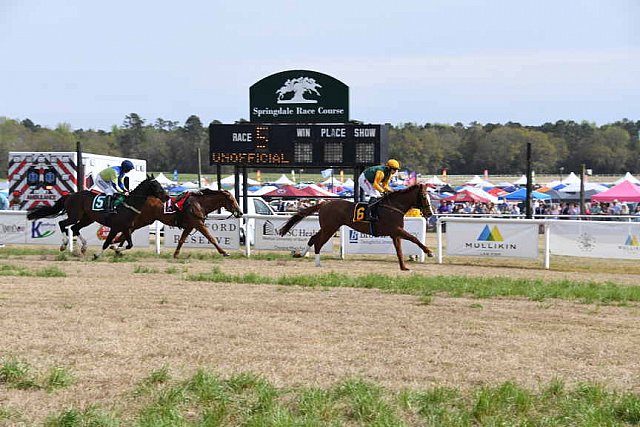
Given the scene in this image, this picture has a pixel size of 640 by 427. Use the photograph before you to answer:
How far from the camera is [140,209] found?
2089 centimetres

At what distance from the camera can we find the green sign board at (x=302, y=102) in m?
26.7

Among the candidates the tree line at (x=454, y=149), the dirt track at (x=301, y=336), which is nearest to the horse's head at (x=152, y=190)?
the dirt track at (x=301, y=336)

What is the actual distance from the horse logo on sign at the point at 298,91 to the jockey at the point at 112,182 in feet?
19.6

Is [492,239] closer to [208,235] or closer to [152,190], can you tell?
[208,235]

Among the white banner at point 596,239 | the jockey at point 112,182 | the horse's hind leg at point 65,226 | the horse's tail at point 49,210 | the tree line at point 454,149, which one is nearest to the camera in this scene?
the white banner at point 596,239

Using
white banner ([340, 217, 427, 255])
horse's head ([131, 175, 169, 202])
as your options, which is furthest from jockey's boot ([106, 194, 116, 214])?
white banner ([340, 217, 427, 255])

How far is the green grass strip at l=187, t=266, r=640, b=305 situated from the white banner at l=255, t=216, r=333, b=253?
20.5ft

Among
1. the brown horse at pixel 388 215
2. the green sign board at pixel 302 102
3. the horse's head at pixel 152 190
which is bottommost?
the brown horse at pixel 388 215

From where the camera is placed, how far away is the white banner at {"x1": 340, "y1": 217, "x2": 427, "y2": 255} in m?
22.4

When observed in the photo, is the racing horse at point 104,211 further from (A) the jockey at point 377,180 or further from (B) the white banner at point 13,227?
(A) the jockey at point 377,180

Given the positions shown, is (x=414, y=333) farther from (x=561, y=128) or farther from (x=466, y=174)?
(x=561, y=128)

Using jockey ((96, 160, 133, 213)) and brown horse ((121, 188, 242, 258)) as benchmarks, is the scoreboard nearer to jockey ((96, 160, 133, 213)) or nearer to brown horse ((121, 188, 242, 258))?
brown horse ((121, 188, 242, 258))

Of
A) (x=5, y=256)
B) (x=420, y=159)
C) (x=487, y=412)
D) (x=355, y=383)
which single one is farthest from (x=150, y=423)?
(x=420, y=159)

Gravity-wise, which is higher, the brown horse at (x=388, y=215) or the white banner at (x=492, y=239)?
the brown horse at (x=388, y=215)
